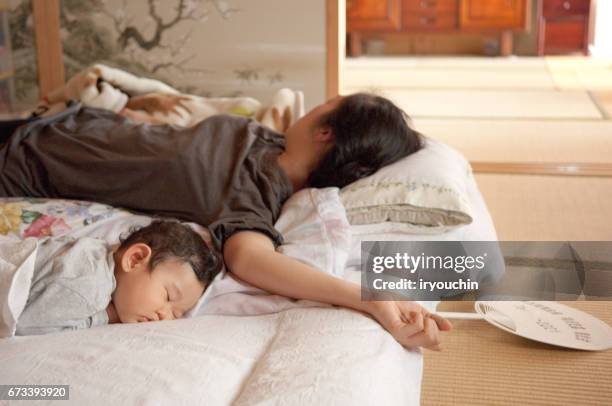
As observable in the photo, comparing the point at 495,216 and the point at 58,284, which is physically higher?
the point at 58,284

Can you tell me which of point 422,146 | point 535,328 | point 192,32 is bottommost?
point 535,328

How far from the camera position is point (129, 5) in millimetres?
2949

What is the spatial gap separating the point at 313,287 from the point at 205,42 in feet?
6.20

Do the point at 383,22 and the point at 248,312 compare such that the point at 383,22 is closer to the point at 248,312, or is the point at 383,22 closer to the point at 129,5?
the point at 129,5

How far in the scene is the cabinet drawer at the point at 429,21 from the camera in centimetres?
541

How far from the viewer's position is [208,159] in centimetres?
166

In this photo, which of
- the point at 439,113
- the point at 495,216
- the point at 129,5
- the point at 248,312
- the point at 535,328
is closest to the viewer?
the point at 248,312

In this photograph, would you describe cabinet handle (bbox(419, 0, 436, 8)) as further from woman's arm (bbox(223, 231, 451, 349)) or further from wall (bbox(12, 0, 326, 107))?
woman's arm (bbox(223, 231, 451, 349))

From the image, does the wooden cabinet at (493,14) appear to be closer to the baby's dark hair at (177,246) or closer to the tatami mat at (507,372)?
the tatami mat at (507,372)

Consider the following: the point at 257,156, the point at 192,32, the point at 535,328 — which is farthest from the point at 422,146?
the point at 192,32

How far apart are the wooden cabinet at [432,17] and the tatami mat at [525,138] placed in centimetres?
218

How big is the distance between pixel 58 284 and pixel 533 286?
959 millimetres

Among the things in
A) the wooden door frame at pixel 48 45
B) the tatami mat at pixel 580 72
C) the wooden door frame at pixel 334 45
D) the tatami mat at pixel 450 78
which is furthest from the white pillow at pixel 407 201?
the tatami mat at pixel 580 72

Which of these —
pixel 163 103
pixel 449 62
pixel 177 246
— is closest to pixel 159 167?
pixel 177 246
